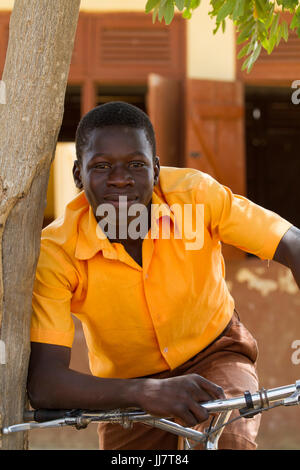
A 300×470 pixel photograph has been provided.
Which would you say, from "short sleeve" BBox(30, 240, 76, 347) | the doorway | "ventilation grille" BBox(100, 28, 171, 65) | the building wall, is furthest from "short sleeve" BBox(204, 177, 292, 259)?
the doorway

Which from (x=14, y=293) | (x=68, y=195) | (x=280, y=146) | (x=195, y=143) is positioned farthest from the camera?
(x=280, y=146)

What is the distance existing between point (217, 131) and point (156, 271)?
310 centimetres

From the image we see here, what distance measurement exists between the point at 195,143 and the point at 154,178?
111 inches

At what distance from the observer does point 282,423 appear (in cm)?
548

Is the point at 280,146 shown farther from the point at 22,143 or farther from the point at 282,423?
the point at 22,143

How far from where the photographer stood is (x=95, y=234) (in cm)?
230

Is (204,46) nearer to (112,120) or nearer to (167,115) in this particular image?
(167,115)

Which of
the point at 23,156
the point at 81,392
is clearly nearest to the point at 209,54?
the point at 23,156

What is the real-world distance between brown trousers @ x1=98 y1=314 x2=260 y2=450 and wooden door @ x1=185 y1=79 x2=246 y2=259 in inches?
103

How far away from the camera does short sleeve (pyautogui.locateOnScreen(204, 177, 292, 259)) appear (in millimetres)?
2254

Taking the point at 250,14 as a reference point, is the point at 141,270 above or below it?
below

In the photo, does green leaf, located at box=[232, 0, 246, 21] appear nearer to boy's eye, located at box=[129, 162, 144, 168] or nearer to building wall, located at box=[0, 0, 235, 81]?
boy's eye, located at box=[129, 162, 144, 168]

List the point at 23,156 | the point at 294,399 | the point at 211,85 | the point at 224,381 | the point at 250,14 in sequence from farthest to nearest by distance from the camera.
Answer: the point at 211,85 < the point at 250,14 < the point at 224,381 < the point at 23,156 < the point at 294,399

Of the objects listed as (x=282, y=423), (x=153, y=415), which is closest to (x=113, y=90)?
(x=282, y=423)
